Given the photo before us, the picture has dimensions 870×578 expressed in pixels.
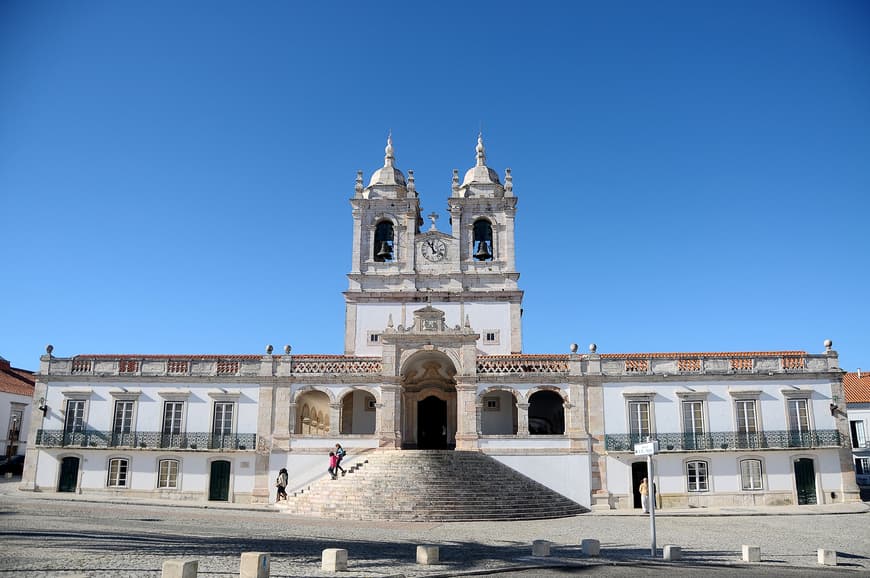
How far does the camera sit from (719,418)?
87.9 ft

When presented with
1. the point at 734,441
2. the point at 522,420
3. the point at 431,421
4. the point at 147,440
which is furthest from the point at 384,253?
the point at 734,441

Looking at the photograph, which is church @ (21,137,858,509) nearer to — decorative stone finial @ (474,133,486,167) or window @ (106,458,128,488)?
window @ (106,458,128,488)

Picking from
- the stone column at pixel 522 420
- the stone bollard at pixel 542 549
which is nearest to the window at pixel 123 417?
the stone column at pixel 522 420

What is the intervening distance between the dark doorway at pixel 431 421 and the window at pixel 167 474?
10222 mm

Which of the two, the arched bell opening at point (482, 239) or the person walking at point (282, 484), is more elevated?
the arched bell opening at point (482, 239)

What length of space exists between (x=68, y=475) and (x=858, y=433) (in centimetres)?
4069

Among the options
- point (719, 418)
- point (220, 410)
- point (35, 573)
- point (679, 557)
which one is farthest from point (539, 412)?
point (35, 573)

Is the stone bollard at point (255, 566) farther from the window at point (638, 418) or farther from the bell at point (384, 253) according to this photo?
the bell at point (384, 253)

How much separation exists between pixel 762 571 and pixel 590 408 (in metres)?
15.4

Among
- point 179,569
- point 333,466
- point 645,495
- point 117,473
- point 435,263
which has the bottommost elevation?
point 179,569

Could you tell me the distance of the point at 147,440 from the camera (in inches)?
1085

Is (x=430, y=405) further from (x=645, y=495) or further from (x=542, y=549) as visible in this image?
(x=542, y=549)

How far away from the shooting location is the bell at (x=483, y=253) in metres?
35.9

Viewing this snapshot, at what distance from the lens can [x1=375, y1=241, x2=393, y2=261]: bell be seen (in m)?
35.8
